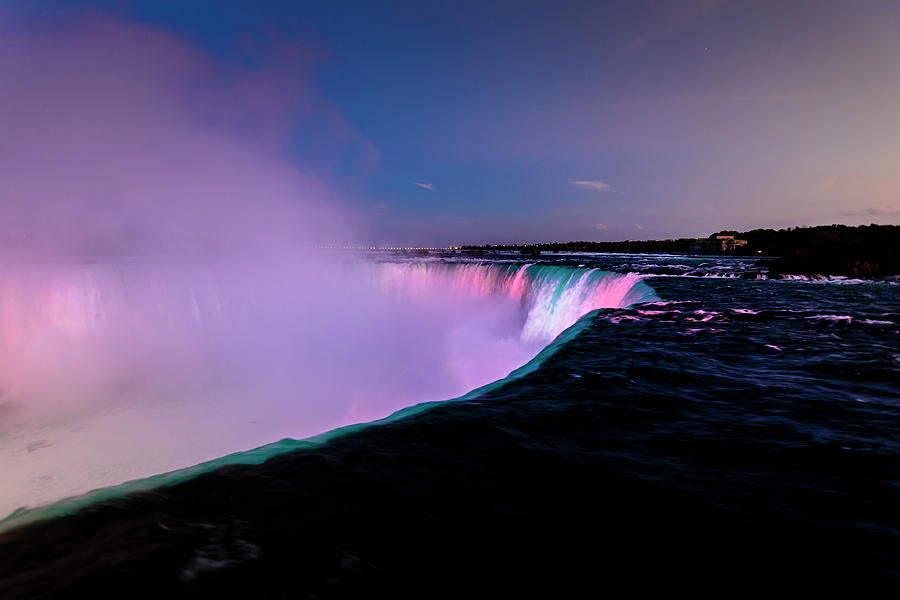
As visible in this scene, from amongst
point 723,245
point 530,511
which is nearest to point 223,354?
point 530,511

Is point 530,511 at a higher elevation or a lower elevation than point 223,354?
higher

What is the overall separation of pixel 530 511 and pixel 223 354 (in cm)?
2299

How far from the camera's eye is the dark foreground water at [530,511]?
211 centimetres

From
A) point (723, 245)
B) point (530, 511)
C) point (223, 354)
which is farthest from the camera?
point (723, 245)

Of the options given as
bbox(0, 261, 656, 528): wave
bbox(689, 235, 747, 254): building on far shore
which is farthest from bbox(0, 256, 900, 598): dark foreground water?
bbox(689, 235, 747, 254): building on far shore

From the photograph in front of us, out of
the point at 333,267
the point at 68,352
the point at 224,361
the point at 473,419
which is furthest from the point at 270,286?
the point at 473,419

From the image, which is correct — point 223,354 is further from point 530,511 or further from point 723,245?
point 723,245

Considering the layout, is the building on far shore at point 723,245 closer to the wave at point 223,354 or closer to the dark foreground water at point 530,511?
the wave at point 223,354

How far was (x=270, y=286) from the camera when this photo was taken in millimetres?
28453

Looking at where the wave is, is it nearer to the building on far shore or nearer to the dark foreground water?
the dark foreground water

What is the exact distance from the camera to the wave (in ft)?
39.3

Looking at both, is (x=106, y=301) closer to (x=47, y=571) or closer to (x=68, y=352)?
(x=68, y=352)

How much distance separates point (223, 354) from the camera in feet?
70.6

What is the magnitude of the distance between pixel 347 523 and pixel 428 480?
2.29ft
